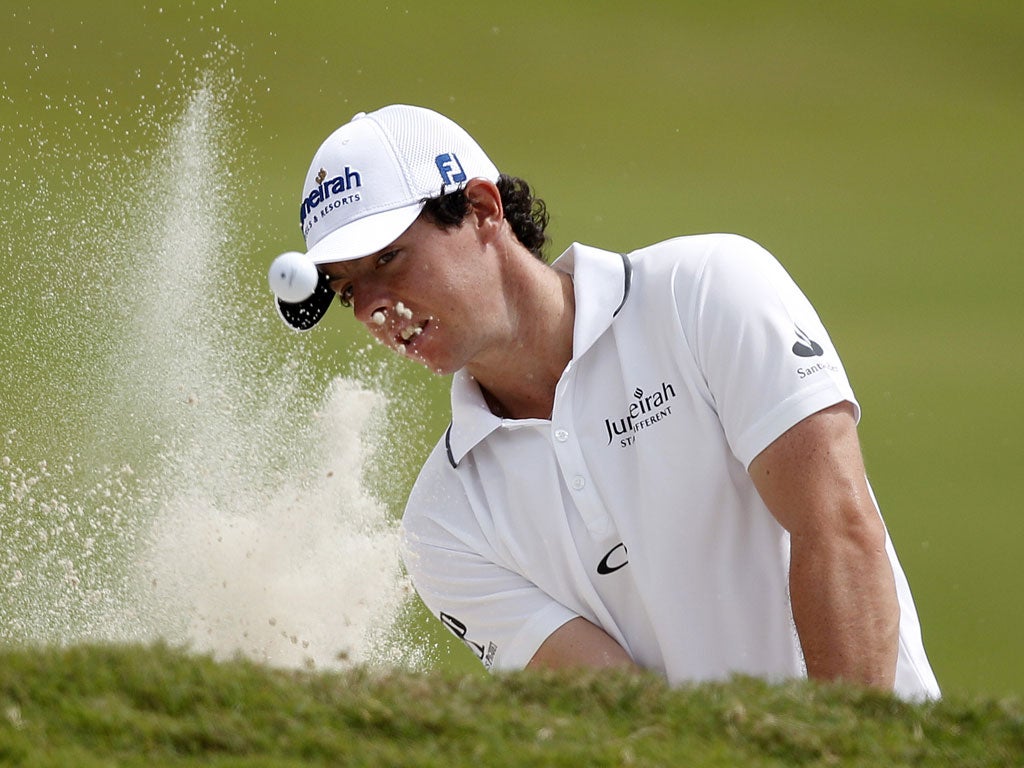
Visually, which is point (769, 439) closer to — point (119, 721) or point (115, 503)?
point (119, 721)

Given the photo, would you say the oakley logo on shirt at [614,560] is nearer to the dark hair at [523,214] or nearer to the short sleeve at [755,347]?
the short sleeve at [755,347]

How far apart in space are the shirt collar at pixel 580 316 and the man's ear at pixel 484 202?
9 cm

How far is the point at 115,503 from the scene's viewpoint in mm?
2088

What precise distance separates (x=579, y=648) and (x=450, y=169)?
1.45 ft

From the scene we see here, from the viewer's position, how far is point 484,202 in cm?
117

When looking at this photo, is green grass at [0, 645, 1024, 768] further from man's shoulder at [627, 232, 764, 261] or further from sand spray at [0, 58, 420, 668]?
man's shoulder at [627, 232, 764, 261]

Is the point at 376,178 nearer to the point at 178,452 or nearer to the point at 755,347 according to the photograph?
the point at 755,347

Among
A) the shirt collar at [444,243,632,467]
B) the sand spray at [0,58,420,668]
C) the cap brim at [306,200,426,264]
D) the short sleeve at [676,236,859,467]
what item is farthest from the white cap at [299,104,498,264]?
the sand spray at [0,58,420,668]

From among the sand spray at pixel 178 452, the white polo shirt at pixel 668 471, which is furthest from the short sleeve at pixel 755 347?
the sand spray at pixel 178 452

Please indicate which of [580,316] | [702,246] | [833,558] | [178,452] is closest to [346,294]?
[580,316]

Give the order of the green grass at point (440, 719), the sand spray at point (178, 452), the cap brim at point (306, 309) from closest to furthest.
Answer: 1. the green grass at point (440, 719)
2. the cap brim at point (306, 309)
3. the sand spray at point (178, 452)

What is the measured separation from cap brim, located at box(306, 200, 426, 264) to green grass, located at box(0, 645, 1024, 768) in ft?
1.40

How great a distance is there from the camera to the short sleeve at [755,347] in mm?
984

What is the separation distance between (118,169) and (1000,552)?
2.02 metres
